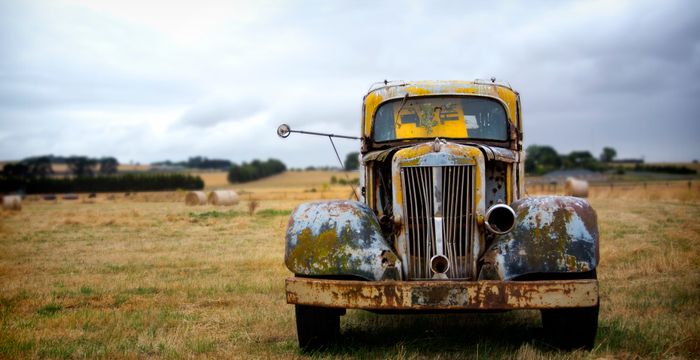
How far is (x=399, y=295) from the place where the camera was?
5242 mm

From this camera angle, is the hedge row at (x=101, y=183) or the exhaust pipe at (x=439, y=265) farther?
the hedge row at (x=101, y=183)

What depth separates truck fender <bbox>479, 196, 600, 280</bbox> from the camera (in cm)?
545

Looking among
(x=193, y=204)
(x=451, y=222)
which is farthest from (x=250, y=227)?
(x=193, y=204)

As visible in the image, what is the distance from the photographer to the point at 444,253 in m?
5.67

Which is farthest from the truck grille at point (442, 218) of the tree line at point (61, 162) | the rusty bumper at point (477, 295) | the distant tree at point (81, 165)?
the distant tree at point (81, 165)

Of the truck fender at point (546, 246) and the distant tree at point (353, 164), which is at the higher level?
the distant tree at point (353, 164)

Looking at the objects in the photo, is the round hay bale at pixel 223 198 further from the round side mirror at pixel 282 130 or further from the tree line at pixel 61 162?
the tree line at pixel 61 162

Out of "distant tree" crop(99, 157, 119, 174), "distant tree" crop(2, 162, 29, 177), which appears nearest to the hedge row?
Result: "distant tree" crop(2, 162, 29, 177)

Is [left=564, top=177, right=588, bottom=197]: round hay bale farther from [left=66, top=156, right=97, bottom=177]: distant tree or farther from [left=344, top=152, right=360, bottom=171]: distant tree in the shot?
[left=66, top=156, right=97, bottom=177]: distant tree

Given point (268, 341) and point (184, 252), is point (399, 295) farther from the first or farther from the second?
point (184, 252)

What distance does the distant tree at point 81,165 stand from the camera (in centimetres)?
8788

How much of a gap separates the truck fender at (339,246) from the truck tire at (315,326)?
36 centimetres

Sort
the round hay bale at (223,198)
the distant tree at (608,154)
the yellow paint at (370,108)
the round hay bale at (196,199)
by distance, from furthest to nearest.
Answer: the distant tree at (608,154)
the round hay bale at (196,199)
the round hay bale at (223,198)
the yellow paint at (370,108)

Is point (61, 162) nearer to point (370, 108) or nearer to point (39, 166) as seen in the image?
point (39, 166)
